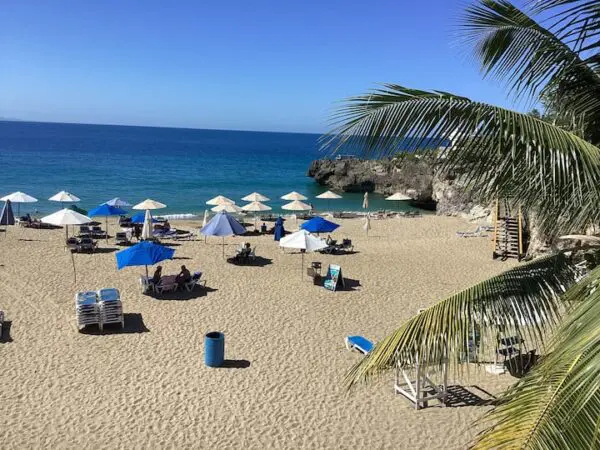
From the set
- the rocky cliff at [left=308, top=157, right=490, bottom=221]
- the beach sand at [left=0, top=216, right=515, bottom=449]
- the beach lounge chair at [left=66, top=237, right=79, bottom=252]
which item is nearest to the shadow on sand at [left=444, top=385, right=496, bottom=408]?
the beach sand at [left=0, top=216, right=515, bottom=449]

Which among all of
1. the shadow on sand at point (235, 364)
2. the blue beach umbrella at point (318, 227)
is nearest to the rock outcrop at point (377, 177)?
the blue beach umbrella at point (318, 227)

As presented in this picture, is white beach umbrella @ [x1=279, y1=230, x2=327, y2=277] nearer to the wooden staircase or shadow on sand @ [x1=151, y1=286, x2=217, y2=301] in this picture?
shadow on sand @ [x1=151, y1=286, x2=217, y2=301]

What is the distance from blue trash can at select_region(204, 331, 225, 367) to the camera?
9.30m

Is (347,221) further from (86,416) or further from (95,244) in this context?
(86,416)

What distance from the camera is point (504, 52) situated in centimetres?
488

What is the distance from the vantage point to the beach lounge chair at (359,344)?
9.98m

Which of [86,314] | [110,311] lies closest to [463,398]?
[110,311]

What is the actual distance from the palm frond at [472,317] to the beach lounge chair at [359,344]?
598 centimetres

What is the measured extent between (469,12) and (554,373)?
3449 millimetres

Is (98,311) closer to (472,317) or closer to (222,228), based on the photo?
(222,228)

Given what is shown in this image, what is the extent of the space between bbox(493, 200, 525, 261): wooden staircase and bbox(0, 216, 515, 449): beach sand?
6.38 ft

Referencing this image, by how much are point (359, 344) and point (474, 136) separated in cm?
696

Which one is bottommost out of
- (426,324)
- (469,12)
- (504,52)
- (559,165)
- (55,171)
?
(55,171)

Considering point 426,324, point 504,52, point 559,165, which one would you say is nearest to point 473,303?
point 426,324
